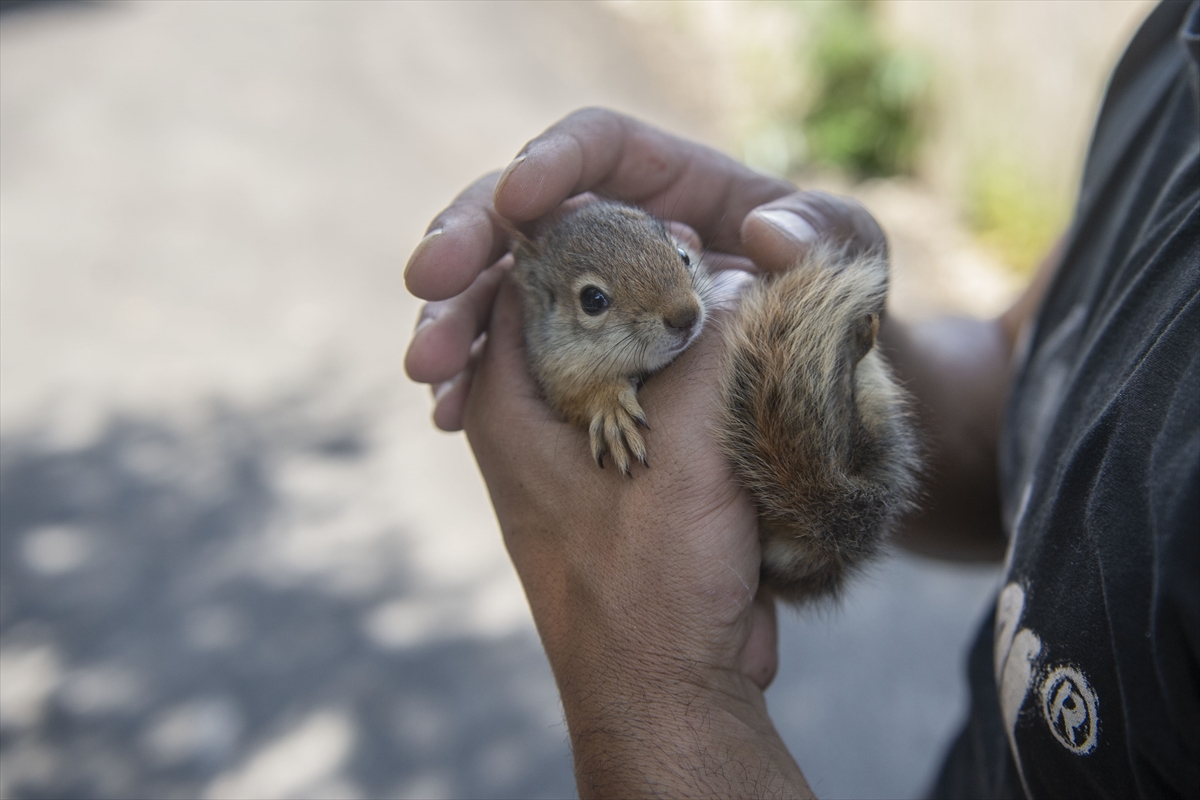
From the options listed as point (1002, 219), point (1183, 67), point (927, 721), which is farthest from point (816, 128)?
point (1183, 67)

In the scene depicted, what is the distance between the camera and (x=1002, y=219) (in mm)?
4980

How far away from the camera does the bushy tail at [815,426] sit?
1353 mm

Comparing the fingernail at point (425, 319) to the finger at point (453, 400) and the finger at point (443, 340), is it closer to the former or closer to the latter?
the finger at point (443, 340)

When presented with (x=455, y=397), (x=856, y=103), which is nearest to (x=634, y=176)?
(x=455, y=397)

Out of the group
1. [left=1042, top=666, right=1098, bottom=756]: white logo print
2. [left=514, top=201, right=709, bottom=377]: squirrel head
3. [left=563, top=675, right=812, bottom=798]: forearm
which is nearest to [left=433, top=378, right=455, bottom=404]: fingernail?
[left=514, top=201, right=709, bottom=377]: squirrel head

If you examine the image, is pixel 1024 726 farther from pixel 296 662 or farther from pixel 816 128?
pixel 816 128

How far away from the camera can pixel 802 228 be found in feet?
5.12

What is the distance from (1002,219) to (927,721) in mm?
3204

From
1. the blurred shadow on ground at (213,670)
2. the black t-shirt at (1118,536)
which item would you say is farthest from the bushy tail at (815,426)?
the blurred shadow on ground at (213,670)

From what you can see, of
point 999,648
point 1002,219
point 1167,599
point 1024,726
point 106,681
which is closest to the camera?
point 1167,599

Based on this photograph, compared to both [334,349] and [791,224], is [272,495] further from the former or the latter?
[791,224]

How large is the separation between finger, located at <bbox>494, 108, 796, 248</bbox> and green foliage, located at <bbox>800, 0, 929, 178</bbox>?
427 centimetres

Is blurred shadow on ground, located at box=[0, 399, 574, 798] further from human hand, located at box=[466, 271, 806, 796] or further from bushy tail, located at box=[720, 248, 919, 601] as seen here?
bushy tail, located at box=[720, 248, 919, 601]

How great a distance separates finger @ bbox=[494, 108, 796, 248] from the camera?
1.61 meters
